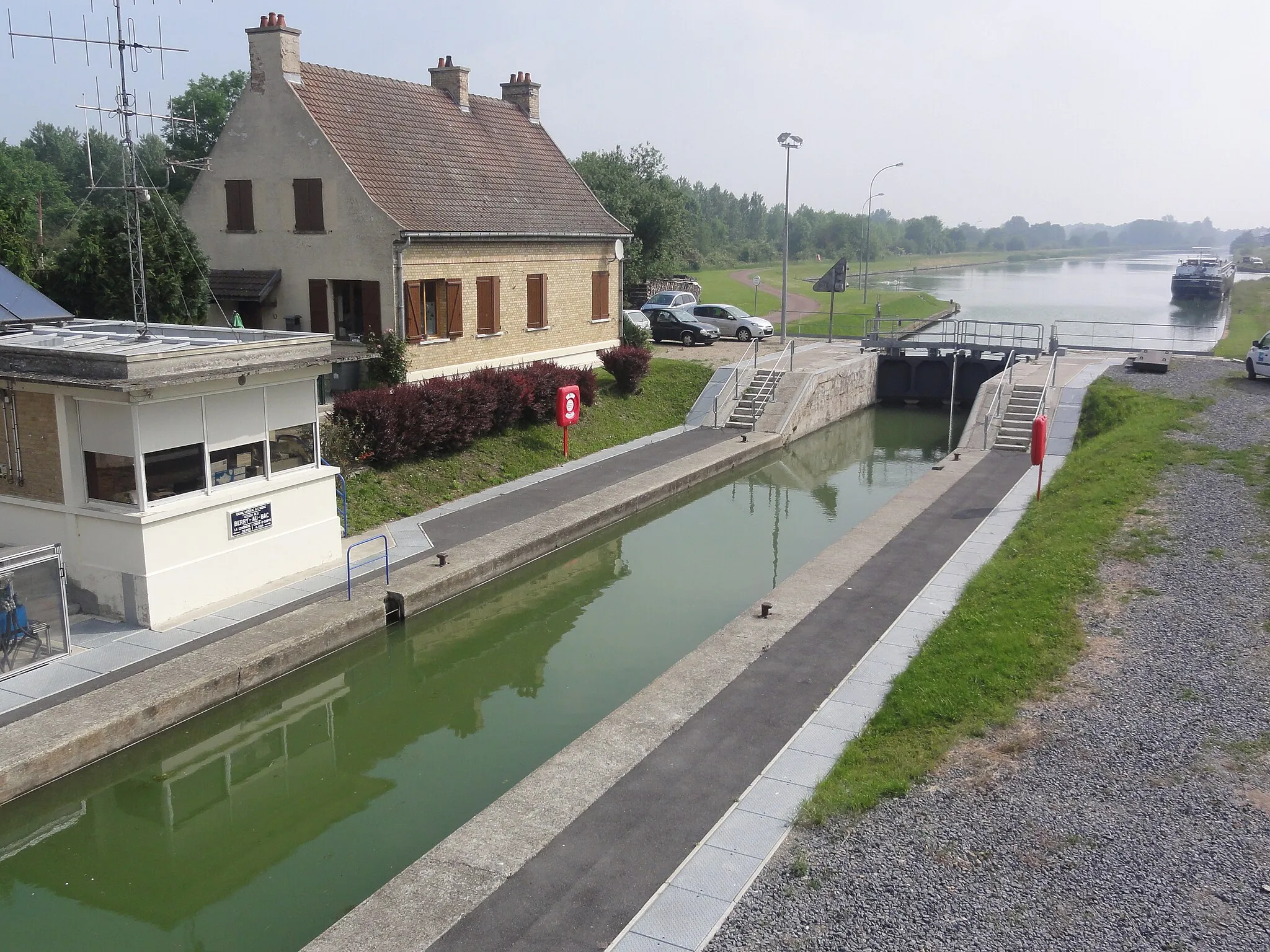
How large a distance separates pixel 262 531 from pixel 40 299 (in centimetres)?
660

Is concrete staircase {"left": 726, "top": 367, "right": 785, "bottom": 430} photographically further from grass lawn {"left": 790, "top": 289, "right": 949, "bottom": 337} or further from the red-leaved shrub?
grass lawn {"left": 790, "top": 289, "right": 949, "bottom": 337}

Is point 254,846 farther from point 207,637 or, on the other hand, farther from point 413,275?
point 413,275

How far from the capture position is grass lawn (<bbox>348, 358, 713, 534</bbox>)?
19547 millimetres

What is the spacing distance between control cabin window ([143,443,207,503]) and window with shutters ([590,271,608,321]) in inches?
709

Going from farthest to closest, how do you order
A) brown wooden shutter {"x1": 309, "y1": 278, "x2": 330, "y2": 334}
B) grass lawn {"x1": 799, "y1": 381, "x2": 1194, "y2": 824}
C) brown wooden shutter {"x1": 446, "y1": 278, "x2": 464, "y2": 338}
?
1. brown wooden shutter {"x1": 446, "y1": 278, "x2": 464, "y2": 338}
2. brown wooden shutter {"x1": 309, "y1": 278, "x2": 330, "y2": 334}
3. grass lawn {"x1": 799, "y1": 381, "x2": 1194, "y2": 824}

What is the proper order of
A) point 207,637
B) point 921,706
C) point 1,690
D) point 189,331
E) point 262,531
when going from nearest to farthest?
point 921,706
point 1,690
point 207,637
point 262,531
point 189,331

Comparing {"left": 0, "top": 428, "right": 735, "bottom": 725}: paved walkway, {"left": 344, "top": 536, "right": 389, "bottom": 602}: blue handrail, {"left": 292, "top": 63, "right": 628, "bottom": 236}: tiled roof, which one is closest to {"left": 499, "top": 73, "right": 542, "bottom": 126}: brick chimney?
{"left": 292, "top": 63, "right": 628, "bottom": 236}: tiled roof

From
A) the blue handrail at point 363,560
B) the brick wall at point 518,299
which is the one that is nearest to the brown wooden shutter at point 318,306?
the brick wall at point 518,299

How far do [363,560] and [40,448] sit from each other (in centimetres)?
470

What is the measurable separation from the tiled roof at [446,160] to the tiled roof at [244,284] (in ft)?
11.0

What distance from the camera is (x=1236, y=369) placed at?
32.4m

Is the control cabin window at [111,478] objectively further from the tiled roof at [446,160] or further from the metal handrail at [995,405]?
the metal handrail at [995,405]

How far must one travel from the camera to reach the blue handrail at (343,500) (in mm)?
17922

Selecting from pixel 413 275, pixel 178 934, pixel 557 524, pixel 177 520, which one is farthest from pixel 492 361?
pixel 178 934
